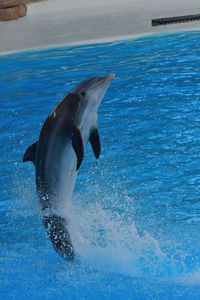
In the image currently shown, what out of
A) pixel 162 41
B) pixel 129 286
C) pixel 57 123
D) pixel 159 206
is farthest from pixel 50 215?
pixel 162 41

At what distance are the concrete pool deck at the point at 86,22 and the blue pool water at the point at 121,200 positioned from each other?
4.27m

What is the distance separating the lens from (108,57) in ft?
33.8

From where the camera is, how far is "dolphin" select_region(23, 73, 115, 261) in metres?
2.60

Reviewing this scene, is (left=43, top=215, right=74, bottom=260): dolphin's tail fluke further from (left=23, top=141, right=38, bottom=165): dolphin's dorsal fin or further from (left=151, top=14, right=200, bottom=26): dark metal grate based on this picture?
(left=151, top=14, right=200, bottom=26): dark metal grate

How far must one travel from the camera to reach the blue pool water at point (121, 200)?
3.29 metres

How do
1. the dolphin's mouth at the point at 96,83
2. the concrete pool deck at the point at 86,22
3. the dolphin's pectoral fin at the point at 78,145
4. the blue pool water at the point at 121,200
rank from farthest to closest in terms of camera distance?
the concrete pool deck at the point at 86,22
the blue pool water at the point at 121,200
the dolphin's mouth at the point at 96,83
the dolphin's pectoral fin at the point at 78,145

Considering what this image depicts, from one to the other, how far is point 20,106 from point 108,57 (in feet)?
11.1

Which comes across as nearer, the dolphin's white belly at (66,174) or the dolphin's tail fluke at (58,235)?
the dolphin's white belly at (66,174)

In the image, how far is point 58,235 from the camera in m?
2.79

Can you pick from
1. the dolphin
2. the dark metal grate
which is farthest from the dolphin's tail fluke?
the dark metal grate

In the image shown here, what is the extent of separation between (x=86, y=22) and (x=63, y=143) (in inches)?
526

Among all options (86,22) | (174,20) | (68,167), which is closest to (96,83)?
(68,167)

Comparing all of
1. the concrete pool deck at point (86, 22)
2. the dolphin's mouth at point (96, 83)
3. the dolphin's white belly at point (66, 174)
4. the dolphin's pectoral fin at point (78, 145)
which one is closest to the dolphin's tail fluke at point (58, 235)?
the dolphin's white belly at point (66, 174)

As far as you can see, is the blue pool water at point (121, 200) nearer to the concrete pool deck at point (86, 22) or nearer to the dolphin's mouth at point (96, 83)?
the dolphin's mouth at point (96, 83)
